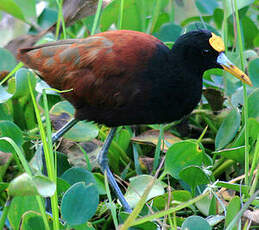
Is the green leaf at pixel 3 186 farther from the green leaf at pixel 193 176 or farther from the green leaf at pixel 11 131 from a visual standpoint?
the green leaf at pixel 193 176

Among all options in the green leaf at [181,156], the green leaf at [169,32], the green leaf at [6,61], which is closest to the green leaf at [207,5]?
the green leaf at [169,32]

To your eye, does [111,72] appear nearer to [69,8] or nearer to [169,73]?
[169,73]

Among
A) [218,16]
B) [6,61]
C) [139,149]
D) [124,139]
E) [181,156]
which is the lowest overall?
[139,149]

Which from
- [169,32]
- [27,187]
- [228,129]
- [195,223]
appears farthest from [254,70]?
[27,187]

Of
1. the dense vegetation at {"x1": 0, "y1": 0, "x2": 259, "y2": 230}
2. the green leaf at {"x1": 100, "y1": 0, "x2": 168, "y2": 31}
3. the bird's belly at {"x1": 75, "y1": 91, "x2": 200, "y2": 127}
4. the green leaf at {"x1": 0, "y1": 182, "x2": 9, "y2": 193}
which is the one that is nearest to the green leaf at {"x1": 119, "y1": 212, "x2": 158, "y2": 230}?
the dense vegetation at {"x1": 0, "y1": 0, "x2": 259, "y2": 230}

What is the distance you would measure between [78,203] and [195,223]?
1.27 feet

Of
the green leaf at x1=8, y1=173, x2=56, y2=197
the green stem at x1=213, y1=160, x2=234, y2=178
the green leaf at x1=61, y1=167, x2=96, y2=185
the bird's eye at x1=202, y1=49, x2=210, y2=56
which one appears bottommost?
the green stem at x1=213, y1=160, x2=234, y2=178

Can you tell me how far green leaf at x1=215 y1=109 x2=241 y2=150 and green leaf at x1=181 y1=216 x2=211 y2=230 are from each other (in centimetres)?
68

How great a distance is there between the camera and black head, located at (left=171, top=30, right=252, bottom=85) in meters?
2.14

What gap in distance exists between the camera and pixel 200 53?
2162mm

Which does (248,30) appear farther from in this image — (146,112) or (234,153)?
(146,112)

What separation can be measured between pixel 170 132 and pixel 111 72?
0.66 metres

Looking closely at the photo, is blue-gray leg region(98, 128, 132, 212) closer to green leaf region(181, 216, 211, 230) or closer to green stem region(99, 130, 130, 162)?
green stem region(99, 130, 130, 162)

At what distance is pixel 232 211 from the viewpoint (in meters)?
1.78
